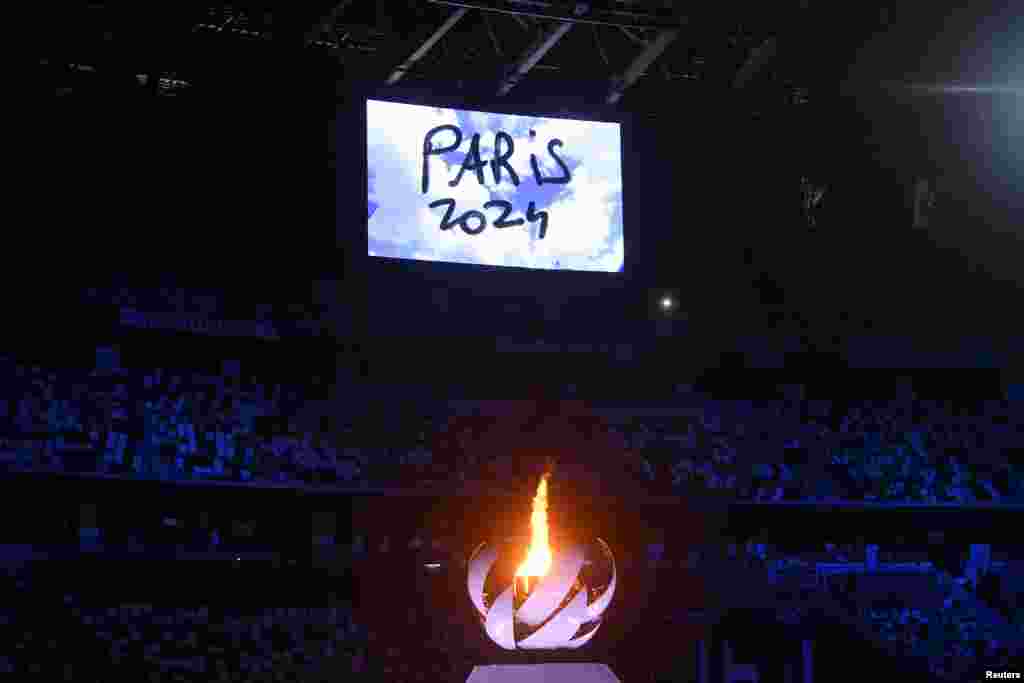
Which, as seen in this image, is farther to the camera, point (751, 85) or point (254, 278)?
point (254, 278)

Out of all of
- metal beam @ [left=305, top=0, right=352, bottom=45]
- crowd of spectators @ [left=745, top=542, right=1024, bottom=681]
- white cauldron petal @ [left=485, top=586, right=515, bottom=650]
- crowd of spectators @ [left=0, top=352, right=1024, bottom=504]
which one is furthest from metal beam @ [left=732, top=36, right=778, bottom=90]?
white cauldron petal @ [left=485, top=586, right=515, bottom=650]

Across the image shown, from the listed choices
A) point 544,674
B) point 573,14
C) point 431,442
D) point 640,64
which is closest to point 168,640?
point 431,442

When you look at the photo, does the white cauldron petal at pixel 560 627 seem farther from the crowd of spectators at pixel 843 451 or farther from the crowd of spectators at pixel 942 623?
the crowd of spectators at pixel 843 451

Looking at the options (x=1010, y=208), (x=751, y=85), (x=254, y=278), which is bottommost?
(x=254, y=278)

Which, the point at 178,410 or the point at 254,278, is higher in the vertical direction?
the point at 254,278

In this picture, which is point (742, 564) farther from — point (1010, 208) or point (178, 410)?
point (178, 410)

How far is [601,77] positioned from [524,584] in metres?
9.05

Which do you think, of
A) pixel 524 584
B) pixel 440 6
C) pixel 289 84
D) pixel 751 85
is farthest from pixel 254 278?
pixel 524 584

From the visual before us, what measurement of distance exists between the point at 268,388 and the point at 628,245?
Answer: 6071 mm

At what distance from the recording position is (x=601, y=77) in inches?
630

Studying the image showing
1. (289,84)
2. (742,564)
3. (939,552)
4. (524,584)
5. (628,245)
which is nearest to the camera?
(524,584)

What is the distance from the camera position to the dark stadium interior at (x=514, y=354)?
1441 centimetres

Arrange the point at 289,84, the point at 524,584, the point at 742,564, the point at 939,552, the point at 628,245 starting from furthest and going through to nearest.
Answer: the point at 939,552, the point at 742,564, the point at 289,84, the point at 628,245, the point at 524,584

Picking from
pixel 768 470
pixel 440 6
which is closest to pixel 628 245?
pixel 440 6
